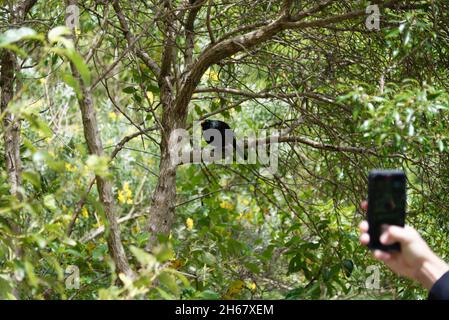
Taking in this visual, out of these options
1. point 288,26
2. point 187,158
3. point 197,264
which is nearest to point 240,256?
point 197,264

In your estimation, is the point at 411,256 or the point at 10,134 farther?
the point at 10,134

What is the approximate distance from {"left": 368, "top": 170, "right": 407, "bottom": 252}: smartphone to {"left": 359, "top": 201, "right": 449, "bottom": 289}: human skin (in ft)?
0.05

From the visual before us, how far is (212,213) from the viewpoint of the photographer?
3494 mm

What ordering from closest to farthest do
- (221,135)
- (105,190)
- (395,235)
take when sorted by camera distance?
(395,235)
(105,190)
(221,135)

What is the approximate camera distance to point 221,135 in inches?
139

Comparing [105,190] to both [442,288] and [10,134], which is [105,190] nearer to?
[10,134]

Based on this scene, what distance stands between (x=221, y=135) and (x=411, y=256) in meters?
2.18

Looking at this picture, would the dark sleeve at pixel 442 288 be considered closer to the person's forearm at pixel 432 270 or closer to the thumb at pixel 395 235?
the person's forearm at pixel 432 270

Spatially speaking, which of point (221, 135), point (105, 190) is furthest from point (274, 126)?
point (105, 190)

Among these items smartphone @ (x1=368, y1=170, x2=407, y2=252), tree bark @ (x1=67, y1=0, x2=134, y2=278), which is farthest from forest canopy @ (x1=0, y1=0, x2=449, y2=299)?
smartphone @ (x1=368, y1=170, x2=407, y2=252)

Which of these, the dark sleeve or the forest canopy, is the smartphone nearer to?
the dark sleeve

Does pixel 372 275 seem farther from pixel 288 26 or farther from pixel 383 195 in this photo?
pixel 383 195

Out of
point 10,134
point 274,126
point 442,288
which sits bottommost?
point 442,288
